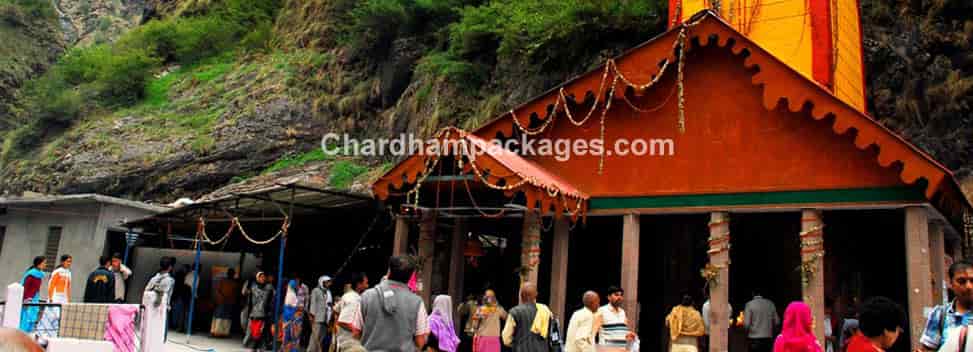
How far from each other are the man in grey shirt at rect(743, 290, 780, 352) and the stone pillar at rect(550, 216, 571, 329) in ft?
10.2

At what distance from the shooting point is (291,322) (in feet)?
49.5

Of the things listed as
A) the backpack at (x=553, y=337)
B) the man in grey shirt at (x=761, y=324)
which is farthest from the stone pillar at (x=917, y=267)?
the backpack at (x=553, y=337)

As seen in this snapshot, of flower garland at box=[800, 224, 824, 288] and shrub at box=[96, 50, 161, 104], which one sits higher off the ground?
shrub at box=[96, 50, 161, 104]

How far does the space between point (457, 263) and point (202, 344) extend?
6744mm

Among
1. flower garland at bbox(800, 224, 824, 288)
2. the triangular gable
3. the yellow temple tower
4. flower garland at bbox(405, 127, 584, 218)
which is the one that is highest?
the yellow temple tower

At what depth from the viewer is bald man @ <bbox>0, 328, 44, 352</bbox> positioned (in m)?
2.81

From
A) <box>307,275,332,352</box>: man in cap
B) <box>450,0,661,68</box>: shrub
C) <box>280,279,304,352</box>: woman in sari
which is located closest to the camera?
<box>307,275,332,352</box>: man in cap

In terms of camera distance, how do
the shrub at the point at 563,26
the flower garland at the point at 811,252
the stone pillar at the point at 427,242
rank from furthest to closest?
1. the shrub at the point at 563,26
2. the stone pillar at the point at 427,242
3. the flower garland at the point at 811,252

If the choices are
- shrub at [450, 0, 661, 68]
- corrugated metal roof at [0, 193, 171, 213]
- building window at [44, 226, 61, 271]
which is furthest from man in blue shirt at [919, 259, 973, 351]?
building window at [44, 226, 61, 271]

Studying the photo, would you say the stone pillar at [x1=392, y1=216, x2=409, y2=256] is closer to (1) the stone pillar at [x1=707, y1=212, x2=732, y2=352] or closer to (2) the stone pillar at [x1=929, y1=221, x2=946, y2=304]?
(1) the stone pillar at [x1=707, y1=212, x2=732, y2=352]

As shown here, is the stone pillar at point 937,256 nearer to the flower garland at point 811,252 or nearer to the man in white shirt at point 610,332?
the flower garland at point 811,252

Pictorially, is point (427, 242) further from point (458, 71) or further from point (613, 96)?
point (458, 71)

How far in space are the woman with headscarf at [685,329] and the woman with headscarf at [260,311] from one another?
855 cm

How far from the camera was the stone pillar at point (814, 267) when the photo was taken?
11.1 meters
